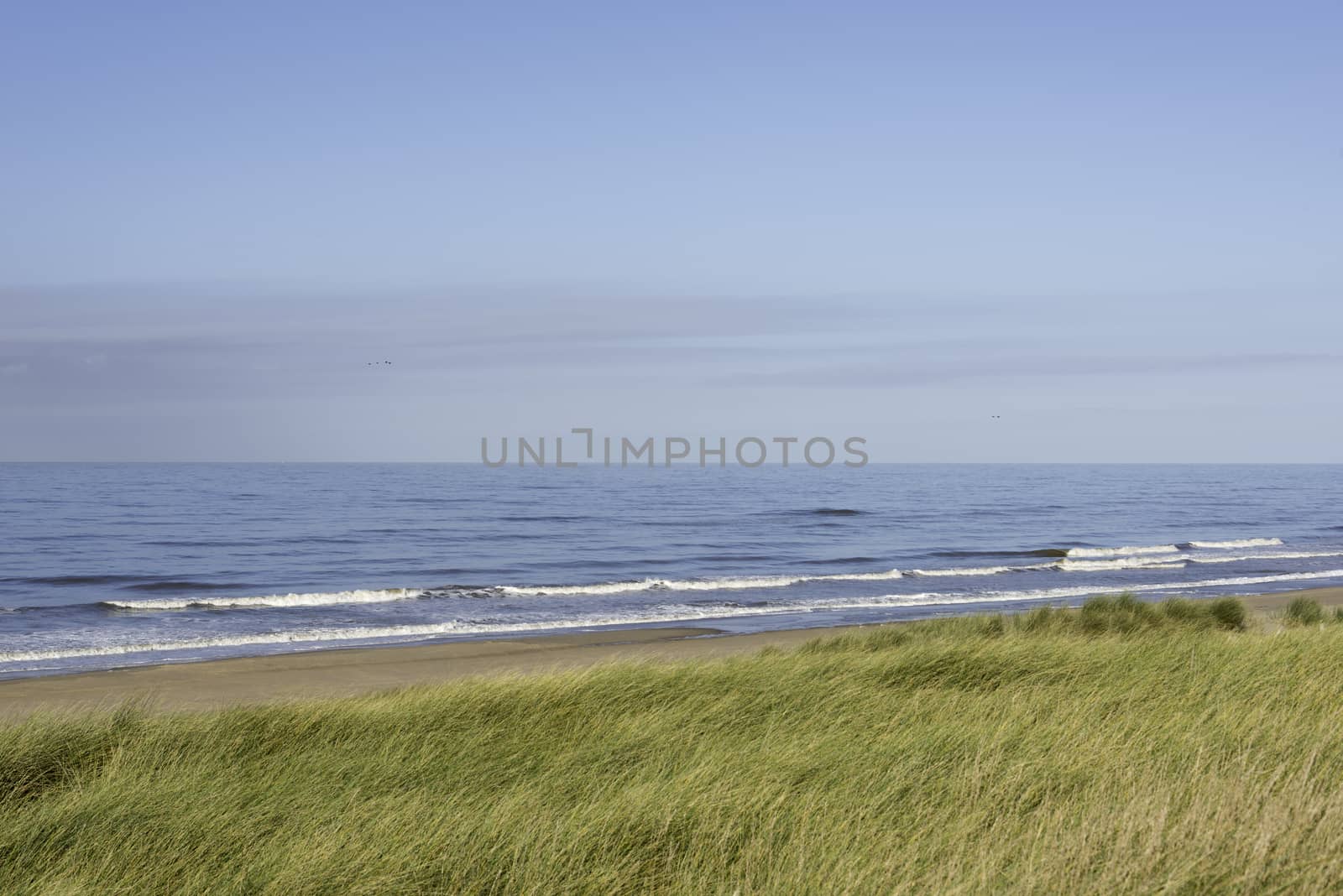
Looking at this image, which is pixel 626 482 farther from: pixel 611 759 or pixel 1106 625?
pixel 611 759

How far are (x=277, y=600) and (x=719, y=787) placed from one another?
2374cm

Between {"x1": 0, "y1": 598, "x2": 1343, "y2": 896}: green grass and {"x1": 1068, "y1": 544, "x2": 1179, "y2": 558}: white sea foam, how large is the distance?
32.4 meters

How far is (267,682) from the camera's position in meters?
16.4

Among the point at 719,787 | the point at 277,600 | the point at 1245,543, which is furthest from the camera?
the point at 1245,543

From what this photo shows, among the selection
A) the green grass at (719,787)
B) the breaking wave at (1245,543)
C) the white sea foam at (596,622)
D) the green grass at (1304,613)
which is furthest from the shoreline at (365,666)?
the breaking wave at (1245,543)

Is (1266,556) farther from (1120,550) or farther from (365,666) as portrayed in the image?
(365,666)

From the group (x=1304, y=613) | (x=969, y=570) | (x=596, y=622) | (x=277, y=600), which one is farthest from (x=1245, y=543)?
→ (x=277, y=600)

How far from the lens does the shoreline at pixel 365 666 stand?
14922 millimetres

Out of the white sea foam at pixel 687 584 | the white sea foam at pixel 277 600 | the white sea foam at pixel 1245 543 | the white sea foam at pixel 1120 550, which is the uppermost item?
the white sea foam at pixel 277 600

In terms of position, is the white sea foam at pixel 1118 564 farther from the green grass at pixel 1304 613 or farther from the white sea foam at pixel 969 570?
the green grass at pixel 1304 613

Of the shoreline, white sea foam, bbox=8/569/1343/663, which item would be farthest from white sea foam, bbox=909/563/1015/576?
the shoreline

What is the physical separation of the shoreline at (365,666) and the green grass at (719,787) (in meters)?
5.06

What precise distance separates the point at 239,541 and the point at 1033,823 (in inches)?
1635

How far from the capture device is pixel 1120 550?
4222 cm
